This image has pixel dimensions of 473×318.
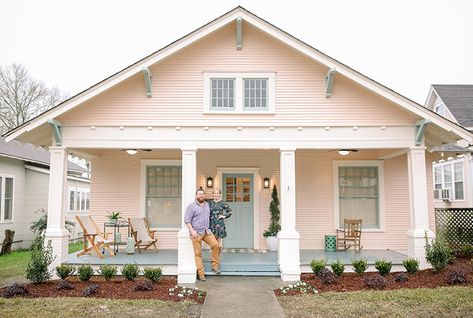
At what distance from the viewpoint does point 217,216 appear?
30.6 feet

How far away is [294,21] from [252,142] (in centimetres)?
4373

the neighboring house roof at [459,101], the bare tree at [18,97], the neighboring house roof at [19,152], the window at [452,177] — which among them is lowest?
the window at [452,177]

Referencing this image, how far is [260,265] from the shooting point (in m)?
9.48

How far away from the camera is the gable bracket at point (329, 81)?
9547mm

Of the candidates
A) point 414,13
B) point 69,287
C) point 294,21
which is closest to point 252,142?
point 69,287

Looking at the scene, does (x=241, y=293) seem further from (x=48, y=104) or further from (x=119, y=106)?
(x=48, y=104)

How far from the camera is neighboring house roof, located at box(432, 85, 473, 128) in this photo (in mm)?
19281

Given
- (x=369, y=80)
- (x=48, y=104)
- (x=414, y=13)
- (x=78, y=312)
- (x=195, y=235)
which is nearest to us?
(x=78, y=312)

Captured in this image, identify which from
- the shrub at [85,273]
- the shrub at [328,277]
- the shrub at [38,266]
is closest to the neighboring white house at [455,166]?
the shrub at [328,277]

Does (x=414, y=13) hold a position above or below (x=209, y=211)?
above

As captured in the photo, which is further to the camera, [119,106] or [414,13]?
[414,13]

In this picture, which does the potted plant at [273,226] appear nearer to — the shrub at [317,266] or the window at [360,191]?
the window at [360,191]

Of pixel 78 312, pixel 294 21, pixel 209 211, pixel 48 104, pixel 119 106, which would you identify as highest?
pixel 294 21

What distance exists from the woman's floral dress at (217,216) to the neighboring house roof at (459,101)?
13.9 m
